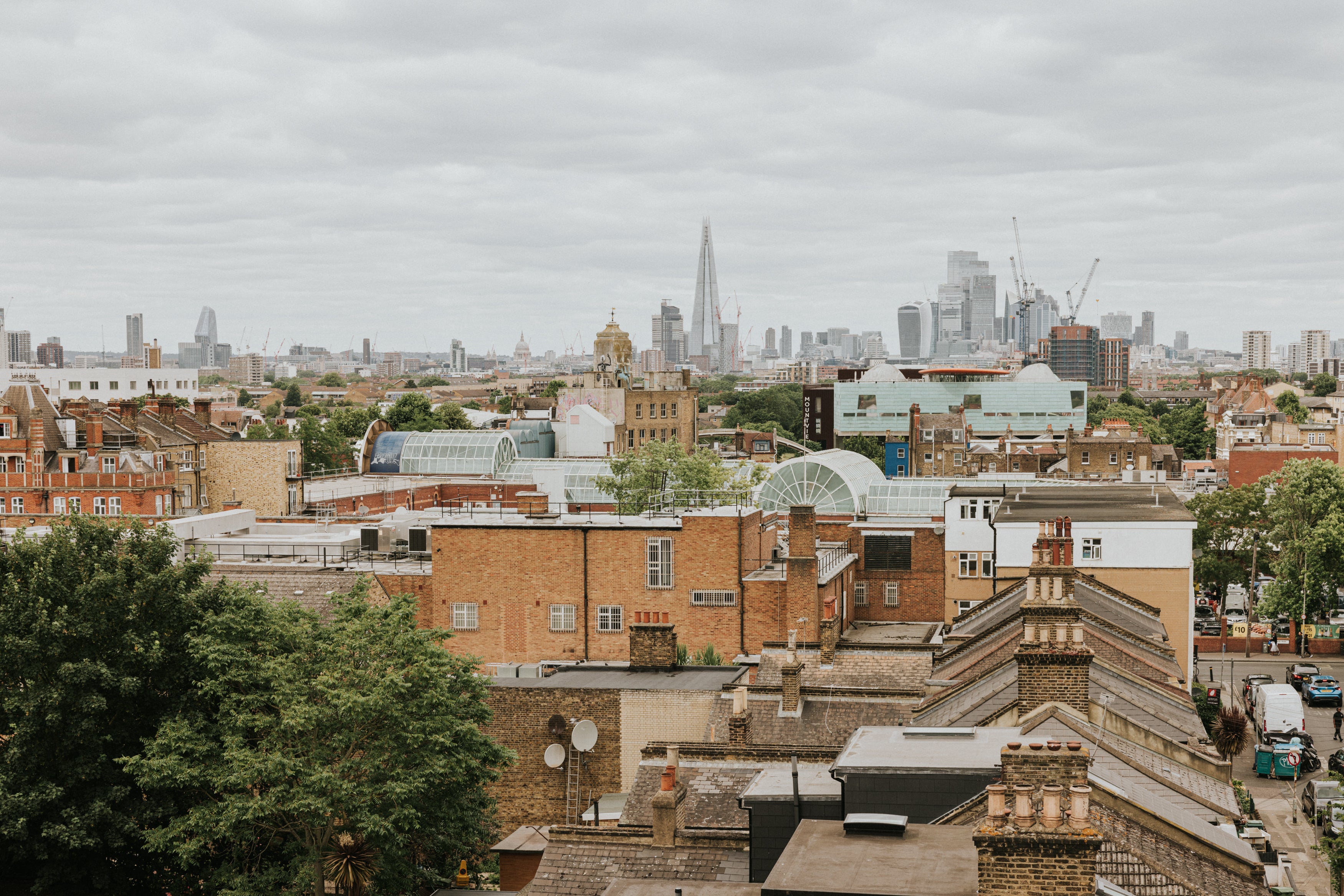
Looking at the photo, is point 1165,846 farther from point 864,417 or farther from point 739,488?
point 864,417

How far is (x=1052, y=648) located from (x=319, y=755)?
51.5ft

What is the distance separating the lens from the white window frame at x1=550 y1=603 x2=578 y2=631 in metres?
48.2

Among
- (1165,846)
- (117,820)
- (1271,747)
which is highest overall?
(1165,846)

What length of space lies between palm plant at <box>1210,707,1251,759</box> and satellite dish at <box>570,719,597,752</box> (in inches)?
810

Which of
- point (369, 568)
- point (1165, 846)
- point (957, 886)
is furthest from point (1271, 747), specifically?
point (957, 886)

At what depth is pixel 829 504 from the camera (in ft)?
218

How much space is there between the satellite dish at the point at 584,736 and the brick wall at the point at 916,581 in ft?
85.5

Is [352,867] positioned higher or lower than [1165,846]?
lower

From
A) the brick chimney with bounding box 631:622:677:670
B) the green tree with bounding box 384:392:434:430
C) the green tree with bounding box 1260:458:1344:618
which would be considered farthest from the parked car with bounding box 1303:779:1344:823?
the green tree with bounding box 384:392:434:430

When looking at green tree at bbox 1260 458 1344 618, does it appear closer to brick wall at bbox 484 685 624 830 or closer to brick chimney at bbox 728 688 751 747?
brick wall at bbox 484 685 624 830

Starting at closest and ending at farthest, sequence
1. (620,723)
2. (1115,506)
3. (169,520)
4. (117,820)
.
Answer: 1. (117,820)
2. (620,723)
3. (1115,506)
4. (169,520)

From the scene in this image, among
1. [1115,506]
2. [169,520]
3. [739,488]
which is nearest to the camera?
[1115,506]

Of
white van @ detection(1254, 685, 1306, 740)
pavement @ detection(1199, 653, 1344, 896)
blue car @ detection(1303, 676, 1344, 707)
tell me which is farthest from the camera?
blue car @ detection(1303, 676, 1344, 707)

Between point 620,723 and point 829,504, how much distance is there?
30914 mm
